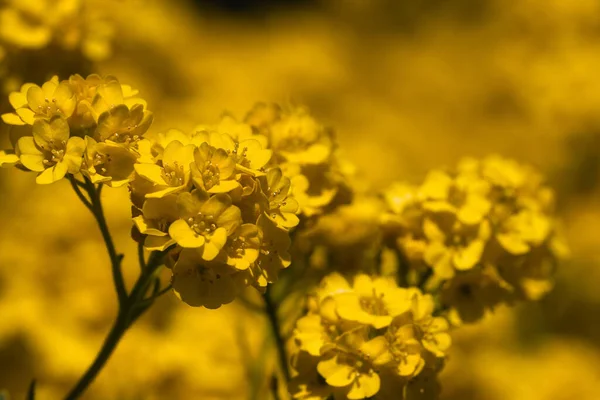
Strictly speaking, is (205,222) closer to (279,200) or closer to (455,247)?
(279,200)

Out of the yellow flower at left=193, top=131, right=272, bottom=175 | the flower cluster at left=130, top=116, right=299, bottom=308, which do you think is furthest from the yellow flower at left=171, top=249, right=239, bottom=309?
the yellow flower at left=193, top=131, right=272, bottom=175

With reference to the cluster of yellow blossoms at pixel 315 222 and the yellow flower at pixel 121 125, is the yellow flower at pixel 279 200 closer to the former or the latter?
the cluster of yellow blossoms at pixel 315 222

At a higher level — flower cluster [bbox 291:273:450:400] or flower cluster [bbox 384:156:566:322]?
flower cluster [bbox 384:156:566:322]

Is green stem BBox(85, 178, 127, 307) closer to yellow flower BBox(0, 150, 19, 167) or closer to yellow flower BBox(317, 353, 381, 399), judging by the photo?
yellow flower BBox(0, 150, 19, 167)

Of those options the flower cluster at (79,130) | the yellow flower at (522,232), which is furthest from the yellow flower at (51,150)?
the yellow flower at (522,232)

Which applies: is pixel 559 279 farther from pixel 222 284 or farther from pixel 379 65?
pixel 379 65

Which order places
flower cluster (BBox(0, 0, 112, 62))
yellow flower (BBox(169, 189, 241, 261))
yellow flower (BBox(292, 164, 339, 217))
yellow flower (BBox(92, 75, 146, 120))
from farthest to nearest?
flower cluster (BBox(0, 0, 112, 62))
yellow flower (BBox(292, 164, 339, 217))
yellow flower (BBox(92, 75, 146, 120))
yellow flower (BBox(169, 189, 241, 261))

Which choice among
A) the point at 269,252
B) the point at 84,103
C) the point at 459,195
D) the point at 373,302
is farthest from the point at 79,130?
the point at 459,195
